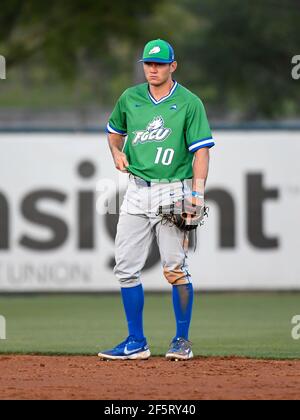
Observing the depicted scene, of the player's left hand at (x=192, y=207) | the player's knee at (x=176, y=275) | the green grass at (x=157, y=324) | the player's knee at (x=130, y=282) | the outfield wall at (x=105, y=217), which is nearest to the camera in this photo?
the player's left hand at (x=192, y=207)

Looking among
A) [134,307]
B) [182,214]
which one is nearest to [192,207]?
[182,214]

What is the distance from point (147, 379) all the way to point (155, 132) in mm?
1769

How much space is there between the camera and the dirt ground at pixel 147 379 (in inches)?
261

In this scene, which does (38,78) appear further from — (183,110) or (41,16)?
(183,110)

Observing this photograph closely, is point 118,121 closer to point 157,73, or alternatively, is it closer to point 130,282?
point 157,73

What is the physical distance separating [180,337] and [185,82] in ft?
65.5

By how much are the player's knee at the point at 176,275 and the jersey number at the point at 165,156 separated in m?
0.72

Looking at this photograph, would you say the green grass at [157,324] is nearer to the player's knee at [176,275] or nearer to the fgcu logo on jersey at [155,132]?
the player's knee at [176,275]

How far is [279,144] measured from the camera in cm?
1480

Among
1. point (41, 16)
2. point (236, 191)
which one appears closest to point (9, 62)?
point (41, 16)

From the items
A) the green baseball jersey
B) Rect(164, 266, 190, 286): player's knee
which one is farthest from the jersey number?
Rect(164, 266, 190, 286): player's knee

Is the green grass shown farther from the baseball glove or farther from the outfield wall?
the baseball glove

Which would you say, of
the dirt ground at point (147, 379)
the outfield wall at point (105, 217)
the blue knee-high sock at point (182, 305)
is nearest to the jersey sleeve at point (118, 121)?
the blue knee-high sock at point (182, 305)

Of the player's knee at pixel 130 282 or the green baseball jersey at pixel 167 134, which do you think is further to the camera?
the player's knee at pixel 130 282
